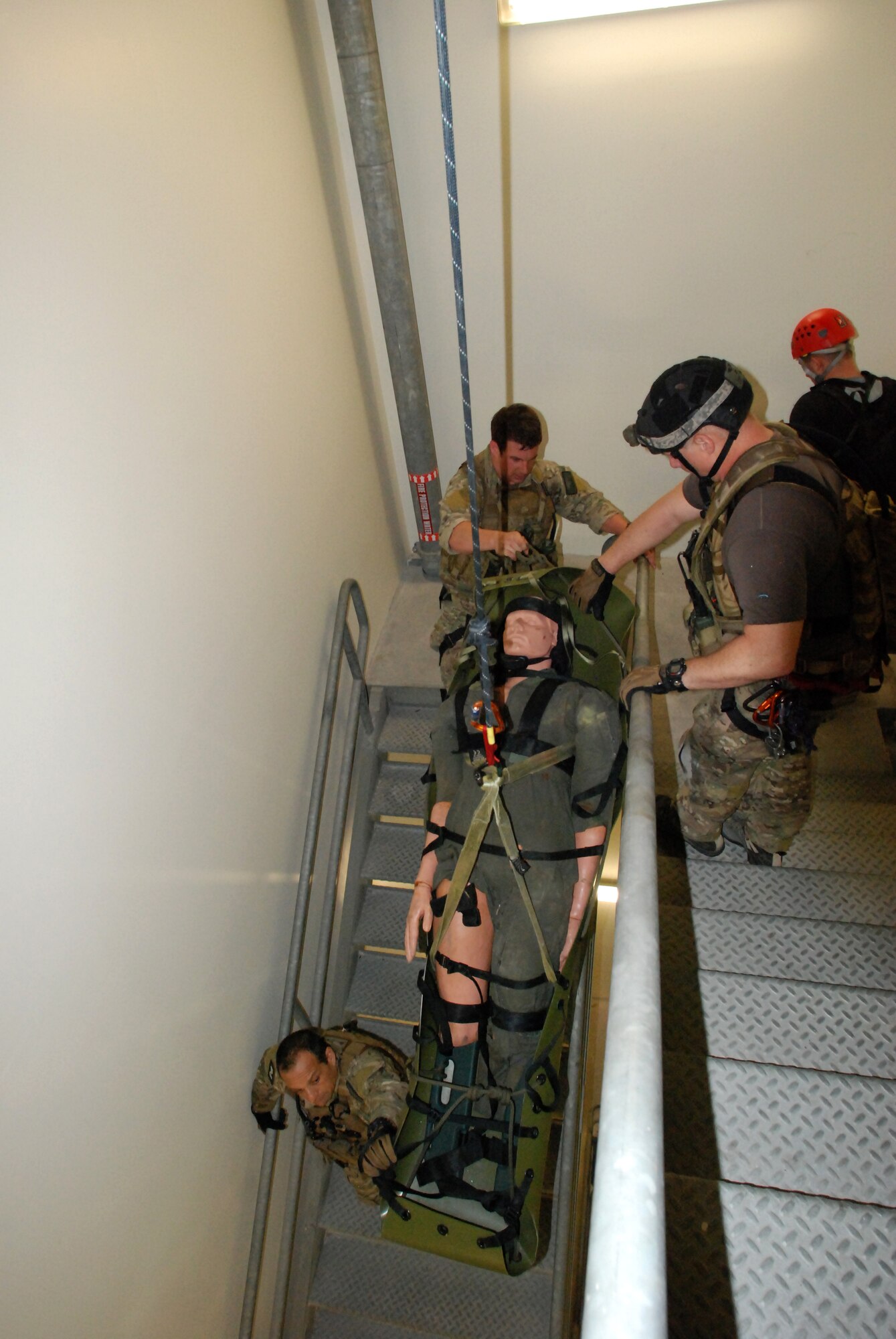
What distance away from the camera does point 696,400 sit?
86.9 inches

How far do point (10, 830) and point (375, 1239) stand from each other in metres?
3.09

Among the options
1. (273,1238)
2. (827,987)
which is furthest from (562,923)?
(273,1238)

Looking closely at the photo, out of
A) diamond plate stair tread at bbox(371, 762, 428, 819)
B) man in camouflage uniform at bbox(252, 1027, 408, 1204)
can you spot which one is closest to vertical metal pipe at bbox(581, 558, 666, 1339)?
man in camouflage uniform at bbox(252, 1027, 408, 1204)

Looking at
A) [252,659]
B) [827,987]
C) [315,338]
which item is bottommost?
[827,987]

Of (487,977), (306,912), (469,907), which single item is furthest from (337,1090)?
(469,907)

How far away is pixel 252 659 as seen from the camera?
3033mm

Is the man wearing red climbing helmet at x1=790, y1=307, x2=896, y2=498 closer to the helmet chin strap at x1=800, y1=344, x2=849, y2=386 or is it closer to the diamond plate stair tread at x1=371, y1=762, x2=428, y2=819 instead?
the helmet chin strap at x1=800, y1=344, x2=849, y2=386

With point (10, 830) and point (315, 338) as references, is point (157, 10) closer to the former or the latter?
point (315, 338)

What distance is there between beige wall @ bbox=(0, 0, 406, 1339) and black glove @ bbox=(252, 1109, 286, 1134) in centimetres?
6

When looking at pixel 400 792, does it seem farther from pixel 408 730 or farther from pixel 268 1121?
pixel 268 1121

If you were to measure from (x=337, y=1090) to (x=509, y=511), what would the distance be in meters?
2.70

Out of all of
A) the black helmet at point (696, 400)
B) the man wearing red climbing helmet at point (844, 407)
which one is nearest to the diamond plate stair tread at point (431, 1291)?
the black helmet at point (696, 400)

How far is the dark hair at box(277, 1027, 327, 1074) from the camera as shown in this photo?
2.95 meters

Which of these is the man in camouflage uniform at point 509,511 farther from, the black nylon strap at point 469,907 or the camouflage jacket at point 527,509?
the black nylon strap at point 469,907
